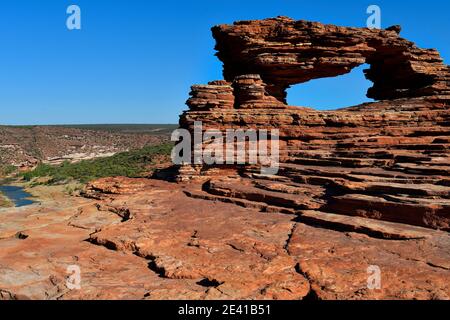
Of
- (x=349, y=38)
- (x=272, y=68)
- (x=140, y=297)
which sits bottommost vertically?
(x=140, y=297)

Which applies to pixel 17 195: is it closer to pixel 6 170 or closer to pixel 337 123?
pixel 6 170

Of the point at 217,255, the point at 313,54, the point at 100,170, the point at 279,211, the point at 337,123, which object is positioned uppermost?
the point at 313,54

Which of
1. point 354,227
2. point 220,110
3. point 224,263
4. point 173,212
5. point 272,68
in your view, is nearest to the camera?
point 224,263

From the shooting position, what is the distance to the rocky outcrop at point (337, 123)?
13.6m

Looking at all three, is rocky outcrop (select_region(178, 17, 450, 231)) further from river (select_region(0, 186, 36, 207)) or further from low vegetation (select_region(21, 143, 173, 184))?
low vegetation (select_region(21, 143, 173, 184))

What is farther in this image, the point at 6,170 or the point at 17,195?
the point at 6,170

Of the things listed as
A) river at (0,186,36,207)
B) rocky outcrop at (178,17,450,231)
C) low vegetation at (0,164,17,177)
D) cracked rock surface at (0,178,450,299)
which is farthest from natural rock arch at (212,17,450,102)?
low vegetation at (0,164,17,177)

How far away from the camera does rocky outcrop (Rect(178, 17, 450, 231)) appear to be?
1365 centimetres

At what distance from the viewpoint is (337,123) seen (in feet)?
71.2

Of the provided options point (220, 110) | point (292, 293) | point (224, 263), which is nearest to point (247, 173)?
point (220, 110)

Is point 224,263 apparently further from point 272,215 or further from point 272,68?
point 272,68

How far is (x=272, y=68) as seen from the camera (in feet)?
81.1

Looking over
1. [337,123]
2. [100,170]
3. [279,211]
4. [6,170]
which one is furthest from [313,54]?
[6,170]

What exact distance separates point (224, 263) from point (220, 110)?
1292 centimetres
